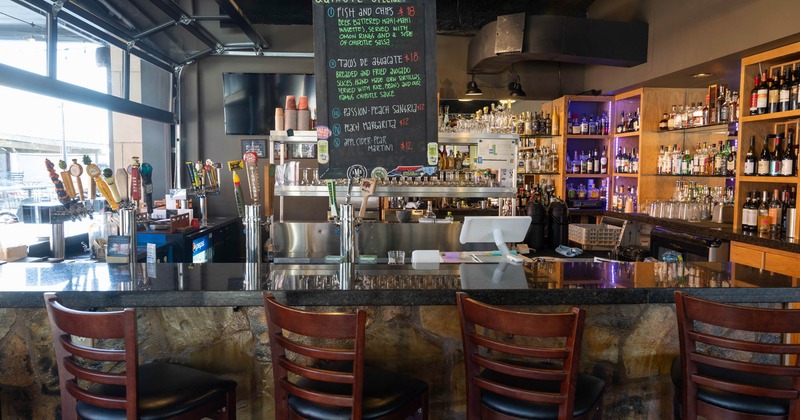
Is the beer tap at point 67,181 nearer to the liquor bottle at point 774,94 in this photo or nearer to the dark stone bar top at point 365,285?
the dark stone bar top at point 365,285

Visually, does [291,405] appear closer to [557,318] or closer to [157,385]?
[157,385]

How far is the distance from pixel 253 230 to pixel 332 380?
1.20 meters

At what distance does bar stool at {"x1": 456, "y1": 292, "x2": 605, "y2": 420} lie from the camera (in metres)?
1.41

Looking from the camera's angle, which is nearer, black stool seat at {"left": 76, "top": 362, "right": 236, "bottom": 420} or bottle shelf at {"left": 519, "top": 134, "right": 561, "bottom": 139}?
black stool seat at {"left": 76, "top": 362, "right": 236, "bottom": 420}

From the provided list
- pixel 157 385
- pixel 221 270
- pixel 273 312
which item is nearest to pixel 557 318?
pixel 273 312

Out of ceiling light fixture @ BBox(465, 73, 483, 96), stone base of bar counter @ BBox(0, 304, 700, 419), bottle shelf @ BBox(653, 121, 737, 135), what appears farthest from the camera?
ceiling light fixture @ BBox(465, 73, 483, 96)

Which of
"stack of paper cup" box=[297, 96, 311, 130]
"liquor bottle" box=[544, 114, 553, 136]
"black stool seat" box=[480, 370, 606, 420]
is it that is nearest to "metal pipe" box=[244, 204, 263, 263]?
"black stool seat" box=[480, 370, 606, 420]

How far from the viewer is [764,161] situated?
3939 mm

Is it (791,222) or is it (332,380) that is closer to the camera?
(332,380)

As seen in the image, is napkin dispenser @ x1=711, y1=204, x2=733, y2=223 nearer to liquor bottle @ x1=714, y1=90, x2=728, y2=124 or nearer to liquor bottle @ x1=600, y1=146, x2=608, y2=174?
liquor bottle @ x1=714, y1=90, x2=728, y2=124

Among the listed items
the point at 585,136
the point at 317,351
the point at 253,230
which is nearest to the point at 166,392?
the point at 317,351

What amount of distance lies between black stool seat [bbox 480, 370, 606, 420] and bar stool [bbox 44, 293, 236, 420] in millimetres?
854

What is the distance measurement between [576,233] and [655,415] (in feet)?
9.01

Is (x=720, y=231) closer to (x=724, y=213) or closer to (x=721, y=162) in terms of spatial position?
(x=724, y=213)
